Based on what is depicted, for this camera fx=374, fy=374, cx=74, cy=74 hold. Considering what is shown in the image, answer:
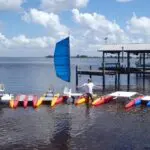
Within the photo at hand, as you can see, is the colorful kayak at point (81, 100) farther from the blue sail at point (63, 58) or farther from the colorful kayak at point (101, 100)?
the blue sail at point (63, 58)

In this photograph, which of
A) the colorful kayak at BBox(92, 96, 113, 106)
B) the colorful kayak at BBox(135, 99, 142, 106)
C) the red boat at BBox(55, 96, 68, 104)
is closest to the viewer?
the colorful kayak at BBox(135, 99, 142, 106)

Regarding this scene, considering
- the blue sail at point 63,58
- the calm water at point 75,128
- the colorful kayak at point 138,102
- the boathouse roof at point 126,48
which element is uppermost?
the boathouse roof at point 126,48

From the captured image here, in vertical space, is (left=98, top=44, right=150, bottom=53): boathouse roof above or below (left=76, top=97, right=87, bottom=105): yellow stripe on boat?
above

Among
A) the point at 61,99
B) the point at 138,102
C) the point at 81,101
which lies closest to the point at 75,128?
the point at 81,101

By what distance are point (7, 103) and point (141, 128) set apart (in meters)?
13.5

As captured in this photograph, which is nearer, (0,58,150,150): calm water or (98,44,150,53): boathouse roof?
(0,58,150,150): calm water

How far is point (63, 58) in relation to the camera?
107ft

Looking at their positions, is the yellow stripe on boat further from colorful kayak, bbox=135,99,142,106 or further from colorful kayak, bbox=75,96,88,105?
colorful kayak, bbox=135,99,142,106

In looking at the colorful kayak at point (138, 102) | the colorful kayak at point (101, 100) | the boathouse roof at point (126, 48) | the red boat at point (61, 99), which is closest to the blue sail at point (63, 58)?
the red boat at point (61, 99)

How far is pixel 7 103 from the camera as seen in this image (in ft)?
105

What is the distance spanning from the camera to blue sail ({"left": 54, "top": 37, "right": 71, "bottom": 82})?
106 ft

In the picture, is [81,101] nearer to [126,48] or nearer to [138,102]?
[138,102]

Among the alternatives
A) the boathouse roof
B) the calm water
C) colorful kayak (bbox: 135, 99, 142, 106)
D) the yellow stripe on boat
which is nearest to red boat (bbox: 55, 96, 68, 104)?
the yellow stripe on boat

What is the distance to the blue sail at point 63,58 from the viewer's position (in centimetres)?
3228
